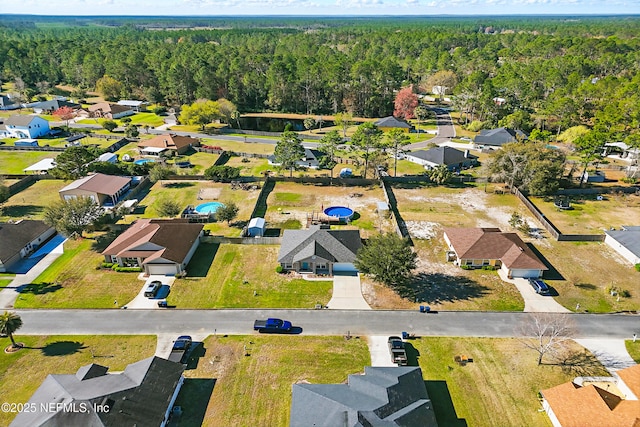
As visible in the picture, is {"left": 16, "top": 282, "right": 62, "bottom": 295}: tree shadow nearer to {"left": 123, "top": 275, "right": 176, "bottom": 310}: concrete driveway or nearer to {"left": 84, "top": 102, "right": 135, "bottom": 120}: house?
{"left": 123, "top": 275, "right": 176, "bottom": 310}: concrete driveway

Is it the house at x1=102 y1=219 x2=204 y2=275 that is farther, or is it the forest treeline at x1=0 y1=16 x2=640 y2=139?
the forest treeline at x1=0 y1=16 x2=640 y2=139

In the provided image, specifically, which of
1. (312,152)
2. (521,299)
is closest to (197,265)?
(521,299)

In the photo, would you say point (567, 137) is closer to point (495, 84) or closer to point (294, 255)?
point (495, 84)

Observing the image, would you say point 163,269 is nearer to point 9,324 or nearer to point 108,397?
point 9,324

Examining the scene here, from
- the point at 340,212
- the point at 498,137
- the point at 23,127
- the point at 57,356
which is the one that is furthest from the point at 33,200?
the point at 498,137

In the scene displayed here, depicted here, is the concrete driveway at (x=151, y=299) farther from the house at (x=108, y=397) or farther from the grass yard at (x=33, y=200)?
the grass yard at (x=33, y=200)

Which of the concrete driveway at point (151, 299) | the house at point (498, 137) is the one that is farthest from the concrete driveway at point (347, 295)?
the house at point (498, 137)

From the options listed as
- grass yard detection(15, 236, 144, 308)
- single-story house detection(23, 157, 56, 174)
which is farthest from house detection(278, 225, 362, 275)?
single-story house detection(23, 157, 56, 174)
